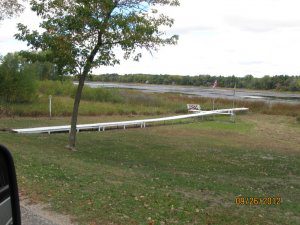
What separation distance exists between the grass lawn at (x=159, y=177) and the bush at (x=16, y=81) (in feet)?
33.4

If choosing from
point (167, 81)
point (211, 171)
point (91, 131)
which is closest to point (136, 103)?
point (91, 131)

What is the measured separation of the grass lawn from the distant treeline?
74.4 meters

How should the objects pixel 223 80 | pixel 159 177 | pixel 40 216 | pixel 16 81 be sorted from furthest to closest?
pixel 223 80
pixel 16 81
pixel 159 177
pixel 40 216

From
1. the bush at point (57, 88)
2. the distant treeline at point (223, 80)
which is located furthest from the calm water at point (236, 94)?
the bush at point (57, 88)

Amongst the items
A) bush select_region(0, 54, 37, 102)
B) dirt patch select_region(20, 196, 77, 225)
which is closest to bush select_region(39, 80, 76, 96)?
bush select_region(0, 54, 37, 102)

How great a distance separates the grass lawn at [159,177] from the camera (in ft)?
21.3

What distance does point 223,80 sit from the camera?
128 meters

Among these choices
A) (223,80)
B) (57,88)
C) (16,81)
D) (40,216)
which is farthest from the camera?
(223,80)

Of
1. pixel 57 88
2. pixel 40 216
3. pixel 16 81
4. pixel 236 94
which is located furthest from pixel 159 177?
pixel 236 94

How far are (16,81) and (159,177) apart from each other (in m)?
20.9

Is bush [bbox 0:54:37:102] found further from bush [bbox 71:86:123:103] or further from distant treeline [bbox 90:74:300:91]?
distant treeline [bbox 90:74:300:91]

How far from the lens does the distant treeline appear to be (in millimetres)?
110938

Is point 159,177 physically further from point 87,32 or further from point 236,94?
point 236,94

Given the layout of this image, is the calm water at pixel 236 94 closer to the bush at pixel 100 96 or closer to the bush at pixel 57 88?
A: the bush at pixel 57 88
